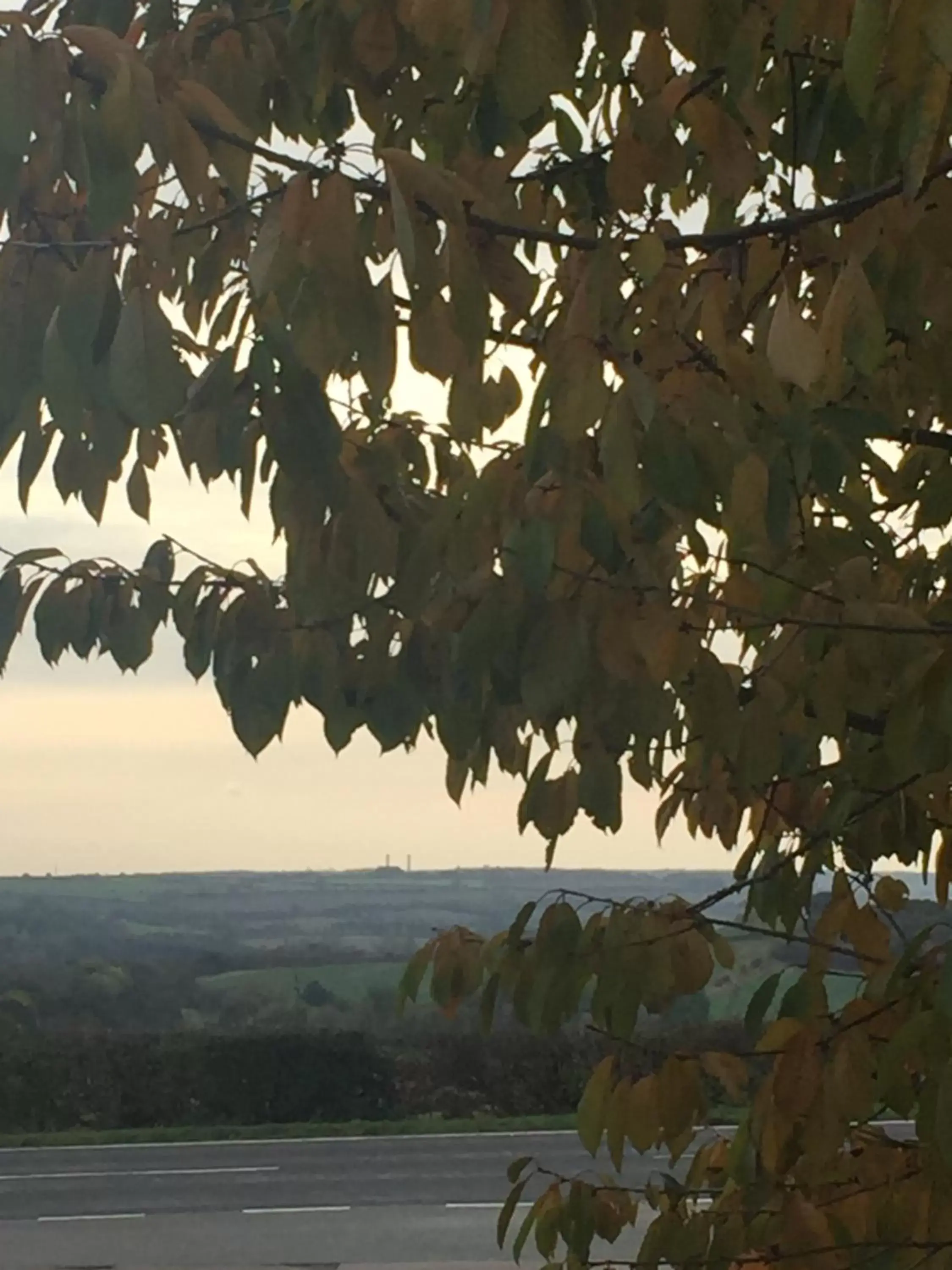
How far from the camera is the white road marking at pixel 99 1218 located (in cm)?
349

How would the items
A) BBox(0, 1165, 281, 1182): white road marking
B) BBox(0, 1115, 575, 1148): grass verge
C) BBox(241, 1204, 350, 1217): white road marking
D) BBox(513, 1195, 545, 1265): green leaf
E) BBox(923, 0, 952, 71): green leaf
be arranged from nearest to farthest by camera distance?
BBox(923, 0, 952, 71): green leaf, BBox(513, 1195, 545, 1265): green leaf, BBox(0, 1115, 575, 1148): grass verge, BBox(0, 1165, 281, 1182): white road marking, BBox(241, 1204, 350, 1217): white road marking

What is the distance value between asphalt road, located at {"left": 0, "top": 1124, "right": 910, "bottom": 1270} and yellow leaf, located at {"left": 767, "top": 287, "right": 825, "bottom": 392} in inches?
104

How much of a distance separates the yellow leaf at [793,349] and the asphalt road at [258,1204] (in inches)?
105

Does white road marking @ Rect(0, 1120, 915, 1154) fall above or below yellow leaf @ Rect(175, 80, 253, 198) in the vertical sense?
below

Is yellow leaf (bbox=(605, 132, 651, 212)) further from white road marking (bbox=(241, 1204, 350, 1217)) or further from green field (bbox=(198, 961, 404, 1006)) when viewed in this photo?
white road marking (bbox=(241, 1204, 350, 1217))

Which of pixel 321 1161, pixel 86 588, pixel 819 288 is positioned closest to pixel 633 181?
pixel 819 288

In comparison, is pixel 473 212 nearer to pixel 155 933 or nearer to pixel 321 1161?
pixel 155 933

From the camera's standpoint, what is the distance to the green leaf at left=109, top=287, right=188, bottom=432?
50cm

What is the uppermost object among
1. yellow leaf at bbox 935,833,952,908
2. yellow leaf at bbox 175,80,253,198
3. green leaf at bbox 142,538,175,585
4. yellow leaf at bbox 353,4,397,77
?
yellow leaf at bbox 353,4,397,77

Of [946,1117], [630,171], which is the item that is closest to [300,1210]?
[946,1117]

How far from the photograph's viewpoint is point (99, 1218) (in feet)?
11.5

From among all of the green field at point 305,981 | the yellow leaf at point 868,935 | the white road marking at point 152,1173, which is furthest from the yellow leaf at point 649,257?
the white road marking at point 152,1173

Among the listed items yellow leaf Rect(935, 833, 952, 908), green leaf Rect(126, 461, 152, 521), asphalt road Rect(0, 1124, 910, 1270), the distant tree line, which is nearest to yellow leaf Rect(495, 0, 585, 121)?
green leaf Rect(126, 461, 152, 521)

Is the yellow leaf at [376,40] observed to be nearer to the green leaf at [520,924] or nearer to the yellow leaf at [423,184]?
the yellow leaf at [423,184]
